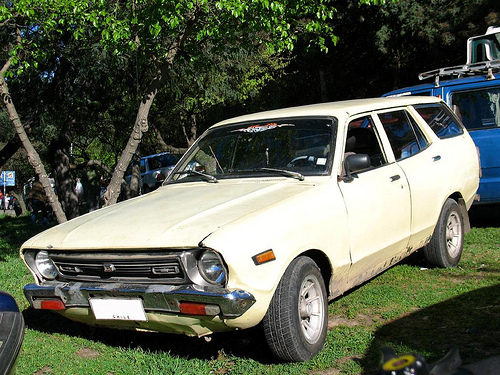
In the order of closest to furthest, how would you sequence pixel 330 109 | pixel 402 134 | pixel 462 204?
pixel 330 109 → pixel 402 134 → pixel 462 204

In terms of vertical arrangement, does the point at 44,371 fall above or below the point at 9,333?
below

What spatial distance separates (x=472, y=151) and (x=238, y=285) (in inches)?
158

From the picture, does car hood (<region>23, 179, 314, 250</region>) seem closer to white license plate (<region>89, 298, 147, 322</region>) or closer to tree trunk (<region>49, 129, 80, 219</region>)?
white license plate (<region>89, 298, 147, 322</region>)

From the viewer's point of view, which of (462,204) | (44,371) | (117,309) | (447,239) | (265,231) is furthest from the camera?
(462,204)

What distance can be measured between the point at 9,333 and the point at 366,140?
3.40m

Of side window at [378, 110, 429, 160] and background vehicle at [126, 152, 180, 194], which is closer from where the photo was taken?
side window at [378, 110, 429, 160]

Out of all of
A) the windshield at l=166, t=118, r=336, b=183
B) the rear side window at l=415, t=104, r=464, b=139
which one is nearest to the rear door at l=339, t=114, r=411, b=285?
the windshield at l=166, t=118, r=336, b=183

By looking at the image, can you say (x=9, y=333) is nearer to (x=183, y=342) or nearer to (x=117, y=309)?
(x=117, y=309)

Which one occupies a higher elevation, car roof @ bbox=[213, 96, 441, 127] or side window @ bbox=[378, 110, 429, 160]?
car roof @ bbox=[213, 96, 441, 127]

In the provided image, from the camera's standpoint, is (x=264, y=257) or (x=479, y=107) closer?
(x=264, y=257)

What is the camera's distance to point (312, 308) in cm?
402

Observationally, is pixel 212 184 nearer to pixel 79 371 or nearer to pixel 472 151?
pixel 79 371

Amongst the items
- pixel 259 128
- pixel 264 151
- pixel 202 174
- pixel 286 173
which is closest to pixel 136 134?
pixel 202 174

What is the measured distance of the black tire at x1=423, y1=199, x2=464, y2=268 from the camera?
5.76 meters
